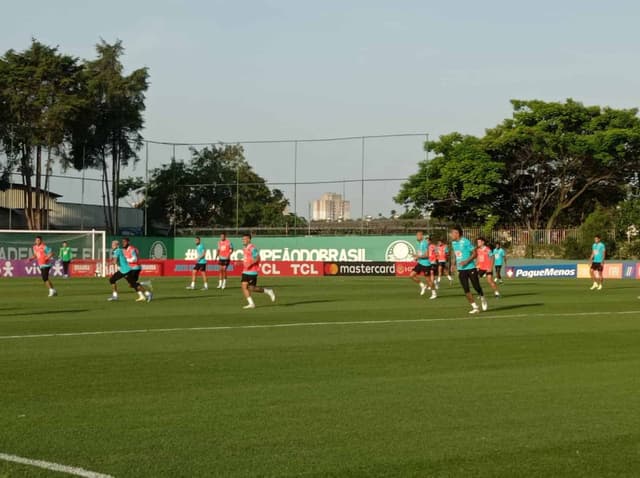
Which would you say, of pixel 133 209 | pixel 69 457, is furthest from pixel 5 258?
pixel 69 457

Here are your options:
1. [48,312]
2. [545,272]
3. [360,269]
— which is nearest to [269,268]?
[360,269]

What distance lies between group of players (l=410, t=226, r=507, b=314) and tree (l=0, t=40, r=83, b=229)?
25452 mm

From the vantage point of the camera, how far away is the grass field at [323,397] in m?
6.67

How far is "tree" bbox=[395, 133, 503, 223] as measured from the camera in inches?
2437

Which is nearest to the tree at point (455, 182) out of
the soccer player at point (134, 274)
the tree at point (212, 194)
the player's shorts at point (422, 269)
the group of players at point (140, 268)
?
the tree at point (212, 194)

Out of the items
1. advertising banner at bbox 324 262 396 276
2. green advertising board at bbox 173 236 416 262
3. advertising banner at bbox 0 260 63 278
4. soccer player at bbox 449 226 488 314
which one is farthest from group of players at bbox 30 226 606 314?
green advertising board at bbox 173 236 416 262

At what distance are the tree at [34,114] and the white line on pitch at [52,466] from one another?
4965cm

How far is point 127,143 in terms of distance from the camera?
61344 mm

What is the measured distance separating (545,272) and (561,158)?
14.5 m

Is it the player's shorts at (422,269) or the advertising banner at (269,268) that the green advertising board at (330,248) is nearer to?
the advertising banner at (269,268)

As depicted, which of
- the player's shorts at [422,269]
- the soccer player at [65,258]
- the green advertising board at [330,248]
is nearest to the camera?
the player's shorts at [422,269]

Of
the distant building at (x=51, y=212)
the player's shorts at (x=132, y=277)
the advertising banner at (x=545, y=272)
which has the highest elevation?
the distant building at (x=51, y=212)

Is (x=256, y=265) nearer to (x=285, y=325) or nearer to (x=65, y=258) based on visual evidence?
(x=285, y=325)

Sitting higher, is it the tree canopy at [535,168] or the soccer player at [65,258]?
the tree canopy at [535,168]
